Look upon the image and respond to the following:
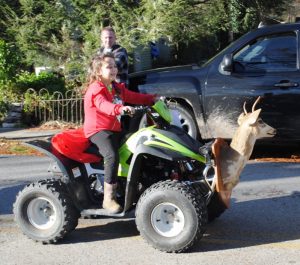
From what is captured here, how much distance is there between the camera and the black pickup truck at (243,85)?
26.6 ft

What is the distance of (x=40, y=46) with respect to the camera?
1380 centimetres

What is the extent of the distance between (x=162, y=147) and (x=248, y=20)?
16.4 m

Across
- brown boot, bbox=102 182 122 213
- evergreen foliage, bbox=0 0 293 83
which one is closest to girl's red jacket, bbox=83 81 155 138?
brown boot, bbox=102 182 122 213

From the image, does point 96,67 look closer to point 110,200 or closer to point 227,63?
point 110,200

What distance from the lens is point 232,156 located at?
16.7ft

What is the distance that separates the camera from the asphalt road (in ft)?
16.0

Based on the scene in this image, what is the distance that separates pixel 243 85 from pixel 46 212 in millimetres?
3814

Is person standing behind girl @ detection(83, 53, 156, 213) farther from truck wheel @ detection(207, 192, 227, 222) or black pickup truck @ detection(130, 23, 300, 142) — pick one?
black pickup truck @ detection(130, 23, 300, 142)

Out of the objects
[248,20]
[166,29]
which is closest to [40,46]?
[166,29]

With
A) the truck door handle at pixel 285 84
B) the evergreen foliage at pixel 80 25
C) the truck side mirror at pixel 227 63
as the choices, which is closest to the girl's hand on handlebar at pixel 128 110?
the truck side mirror at pixel 227 63

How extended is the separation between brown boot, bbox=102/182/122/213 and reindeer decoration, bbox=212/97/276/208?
0.87 m

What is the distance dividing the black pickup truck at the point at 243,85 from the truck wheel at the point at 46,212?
3543 mm

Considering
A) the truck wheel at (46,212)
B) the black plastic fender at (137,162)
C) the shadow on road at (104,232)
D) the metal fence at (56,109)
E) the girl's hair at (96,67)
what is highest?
the girl's hair at (96,67)

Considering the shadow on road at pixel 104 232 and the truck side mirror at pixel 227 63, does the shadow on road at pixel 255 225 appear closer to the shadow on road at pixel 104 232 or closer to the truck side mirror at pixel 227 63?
the shadow on road at pixel 104 232
